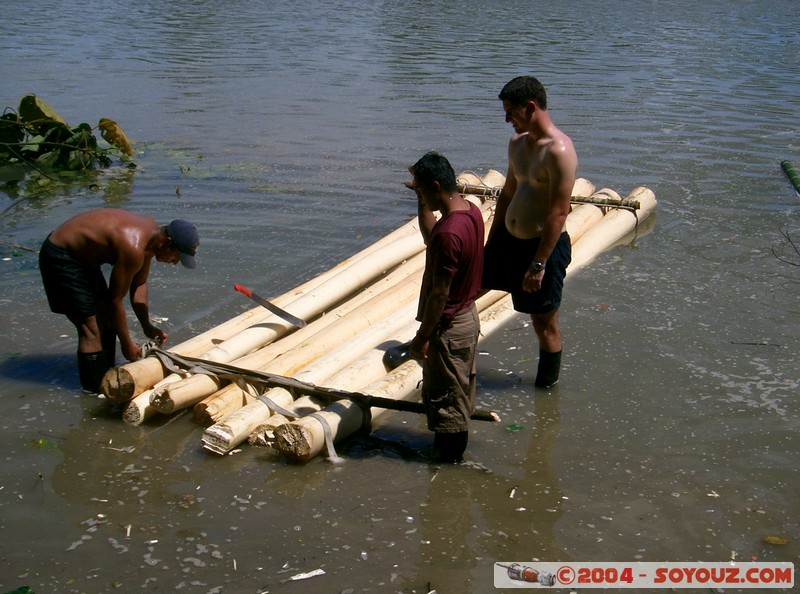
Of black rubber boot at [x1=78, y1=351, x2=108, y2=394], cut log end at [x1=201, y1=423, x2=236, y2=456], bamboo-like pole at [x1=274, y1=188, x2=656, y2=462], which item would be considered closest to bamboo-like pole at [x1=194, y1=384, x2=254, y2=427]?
cut log end at [x1=201, y1=423, x2=236, y2=456]

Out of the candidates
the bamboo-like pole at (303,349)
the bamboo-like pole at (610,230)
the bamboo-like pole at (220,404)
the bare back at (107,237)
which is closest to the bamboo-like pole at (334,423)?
the bamboo-like pole at (220,404)

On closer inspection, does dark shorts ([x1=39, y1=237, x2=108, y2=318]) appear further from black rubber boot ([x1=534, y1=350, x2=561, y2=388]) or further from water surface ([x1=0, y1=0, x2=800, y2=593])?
black rubber boot ([x1=534, y1=350, x2=561, y2=388])

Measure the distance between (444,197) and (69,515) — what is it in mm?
2729

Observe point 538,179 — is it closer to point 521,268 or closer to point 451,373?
point 521,268

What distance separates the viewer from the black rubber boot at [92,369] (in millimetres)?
6324

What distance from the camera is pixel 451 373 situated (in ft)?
17.4

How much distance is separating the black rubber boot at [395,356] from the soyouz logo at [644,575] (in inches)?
82.7

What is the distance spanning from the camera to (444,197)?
4996 mm

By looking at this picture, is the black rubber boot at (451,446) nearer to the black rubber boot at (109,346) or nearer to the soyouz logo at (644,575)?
the soyouz logo at (644,575)

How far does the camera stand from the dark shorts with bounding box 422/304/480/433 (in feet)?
17.2

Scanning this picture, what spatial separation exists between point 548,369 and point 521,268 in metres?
0.89

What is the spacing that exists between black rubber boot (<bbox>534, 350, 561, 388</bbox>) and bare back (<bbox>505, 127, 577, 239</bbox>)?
3.25 ft

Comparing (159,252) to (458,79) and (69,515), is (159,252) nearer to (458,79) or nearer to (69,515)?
(69,515)

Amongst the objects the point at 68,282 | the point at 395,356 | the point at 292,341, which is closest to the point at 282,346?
the point at 292,341
